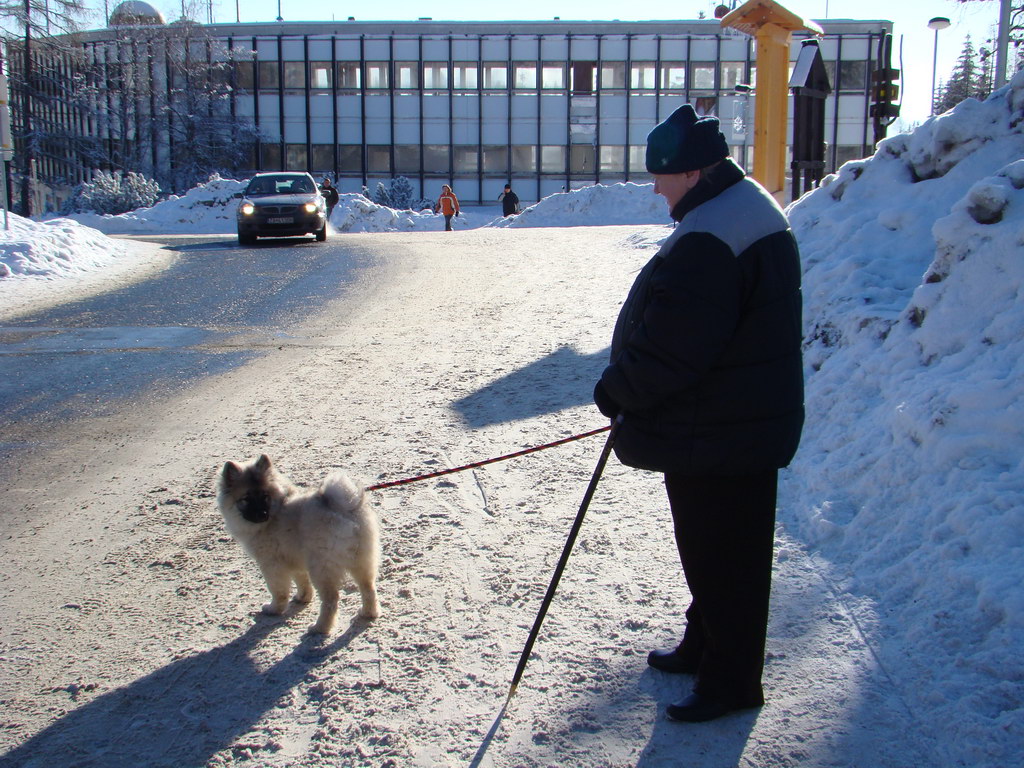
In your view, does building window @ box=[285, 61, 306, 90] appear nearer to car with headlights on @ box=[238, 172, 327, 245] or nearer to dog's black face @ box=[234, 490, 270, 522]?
car with headlights on @ box=[238, 172, 327, 245]

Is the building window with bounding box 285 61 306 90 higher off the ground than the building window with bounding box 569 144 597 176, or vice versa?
the building window with bounding box 285 61 306 90

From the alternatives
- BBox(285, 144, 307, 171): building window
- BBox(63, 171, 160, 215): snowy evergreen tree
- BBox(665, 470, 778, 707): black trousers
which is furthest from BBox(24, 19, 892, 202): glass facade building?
BBox(665, 470, 778, 707): black trousers

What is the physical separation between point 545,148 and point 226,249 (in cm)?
3523

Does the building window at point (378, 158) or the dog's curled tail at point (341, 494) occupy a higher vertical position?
the building window at point (378, 158)

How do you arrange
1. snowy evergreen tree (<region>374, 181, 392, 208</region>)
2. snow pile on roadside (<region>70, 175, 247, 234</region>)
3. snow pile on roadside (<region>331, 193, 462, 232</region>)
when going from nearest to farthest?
1. snow pile on roadside (<region>331, 193, 462, 232</region>)
2. snow pile on roadside (<region>70, 175, 247, 234</region>)
3. snowy evergreen tree (<region>374, 181, 392, 208</region>)

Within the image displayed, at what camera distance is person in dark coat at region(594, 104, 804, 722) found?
2701mm

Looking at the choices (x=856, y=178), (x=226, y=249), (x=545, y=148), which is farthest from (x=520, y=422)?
(x=545, y=148)

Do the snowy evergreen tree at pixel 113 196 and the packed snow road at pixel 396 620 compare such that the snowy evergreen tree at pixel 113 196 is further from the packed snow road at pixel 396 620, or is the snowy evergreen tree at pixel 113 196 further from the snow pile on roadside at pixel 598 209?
the packed snow road at pixel 396 620

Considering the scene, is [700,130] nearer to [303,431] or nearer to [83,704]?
[83,704]

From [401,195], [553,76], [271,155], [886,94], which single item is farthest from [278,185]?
[553,76]

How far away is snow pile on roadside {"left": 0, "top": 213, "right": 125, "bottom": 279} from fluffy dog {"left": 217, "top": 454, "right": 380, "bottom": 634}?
12662 mm

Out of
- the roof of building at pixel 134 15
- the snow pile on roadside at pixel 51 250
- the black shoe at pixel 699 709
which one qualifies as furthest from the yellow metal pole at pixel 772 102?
the roof of building at pixel 134 15

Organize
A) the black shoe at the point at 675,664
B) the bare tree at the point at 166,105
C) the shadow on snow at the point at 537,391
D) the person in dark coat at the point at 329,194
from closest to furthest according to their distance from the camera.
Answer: the black shoe at the point at 675,664 → the shadow on snow at the point at 537,391 → the person in dark coat at the point at 329,194 → the bare tree at the point at 166,105

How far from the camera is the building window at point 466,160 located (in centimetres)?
5256
